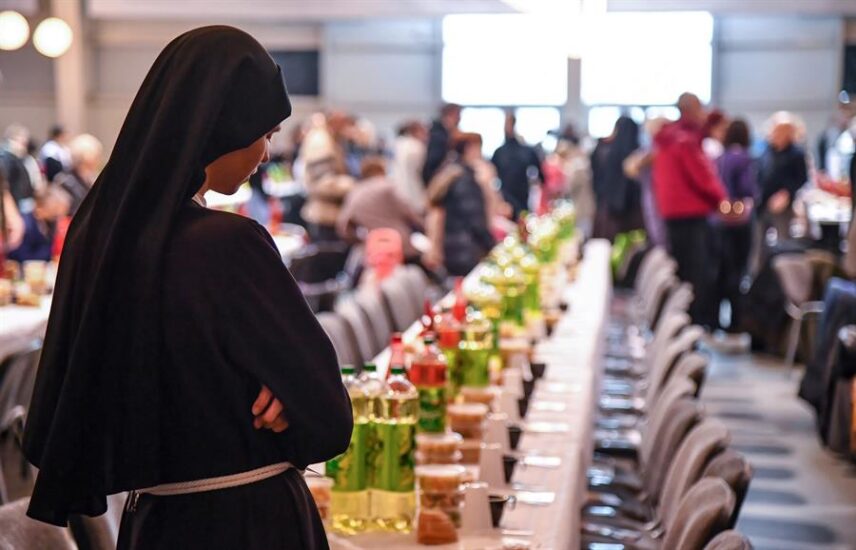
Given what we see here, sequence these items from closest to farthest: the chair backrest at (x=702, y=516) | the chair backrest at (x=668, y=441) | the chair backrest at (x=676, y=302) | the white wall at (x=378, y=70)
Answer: the chair backrest at (x=702, y=516) → the chair backrest at (x=668, y=441) → the chair backrest at (x=676, y=302) → the white wall at (x=378, y=70)

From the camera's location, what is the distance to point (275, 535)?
2.06 meters

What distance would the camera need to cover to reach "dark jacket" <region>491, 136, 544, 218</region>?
1337cm

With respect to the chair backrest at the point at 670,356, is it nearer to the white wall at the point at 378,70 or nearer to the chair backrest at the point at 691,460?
the chair backrest at the point at 691,460

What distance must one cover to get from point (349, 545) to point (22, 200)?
9621 mm

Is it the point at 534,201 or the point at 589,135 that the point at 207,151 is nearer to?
the point at 534,201

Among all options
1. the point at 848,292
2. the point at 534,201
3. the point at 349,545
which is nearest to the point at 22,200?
the point at 534,201

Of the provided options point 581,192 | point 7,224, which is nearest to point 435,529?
point 7,224

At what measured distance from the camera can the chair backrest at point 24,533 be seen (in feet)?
8.18

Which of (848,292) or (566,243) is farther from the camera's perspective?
(566,243)

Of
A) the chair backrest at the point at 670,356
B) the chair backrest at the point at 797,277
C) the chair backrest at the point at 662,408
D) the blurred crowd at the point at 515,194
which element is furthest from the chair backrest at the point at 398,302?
the chair backrest at the point at 662,408

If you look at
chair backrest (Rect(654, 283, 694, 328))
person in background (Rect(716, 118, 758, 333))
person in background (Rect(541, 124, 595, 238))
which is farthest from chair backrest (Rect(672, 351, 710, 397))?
person in background (Rect(541, 124, 595, 238))

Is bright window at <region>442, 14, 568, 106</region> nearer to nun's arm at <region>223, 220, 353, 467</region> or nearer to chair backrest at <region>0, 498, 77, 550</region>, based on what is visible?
chair backrest at <region>0, 498, 77, 550</region>

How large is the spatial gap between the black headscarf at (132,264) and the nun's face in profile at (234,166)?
0.03 metres

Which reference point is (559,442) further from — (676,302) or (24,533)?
(676,302)
